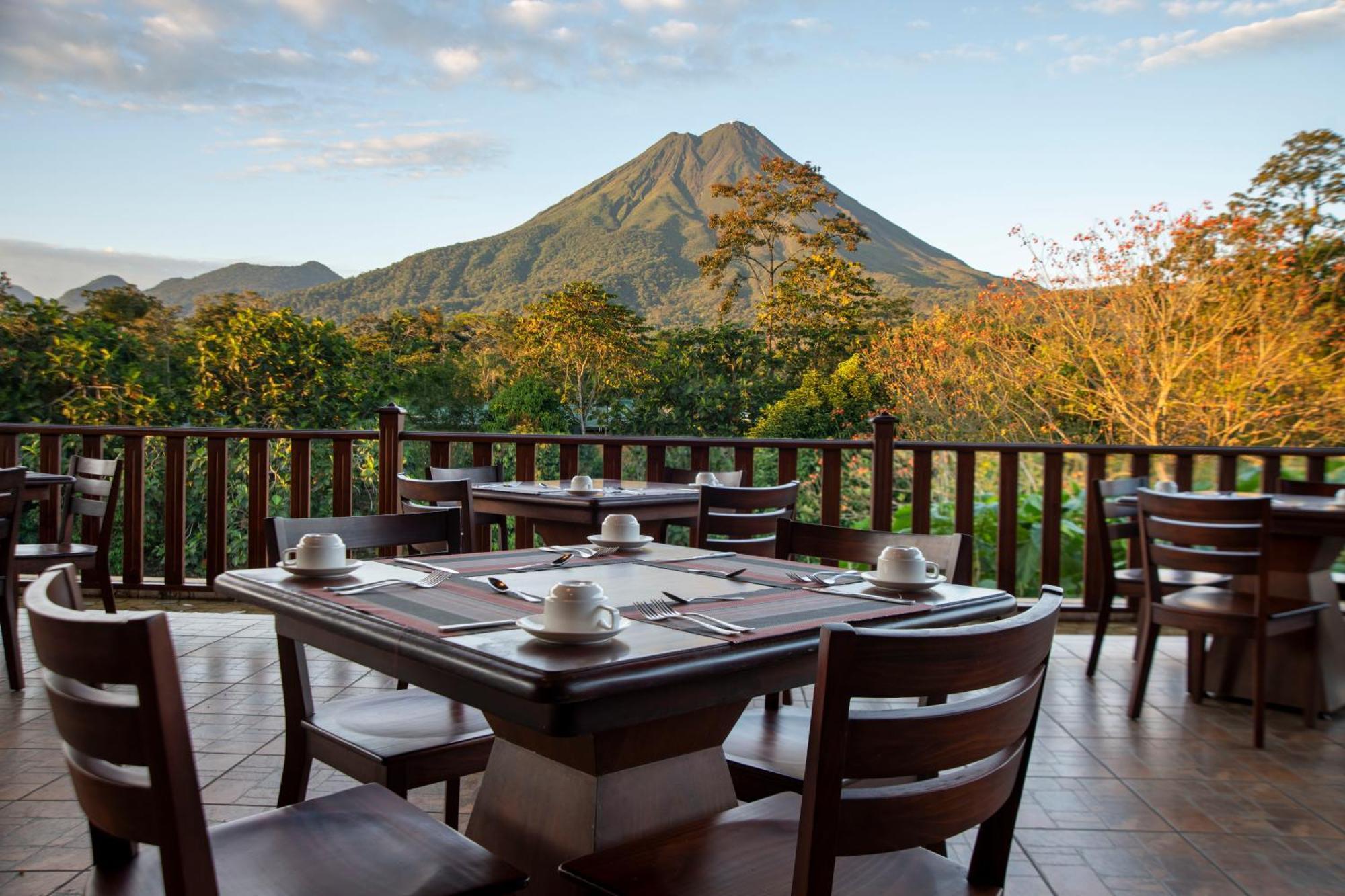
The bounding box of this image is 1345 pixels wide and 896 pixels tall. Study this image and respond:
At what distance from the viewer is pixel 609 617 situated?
55.7 inches

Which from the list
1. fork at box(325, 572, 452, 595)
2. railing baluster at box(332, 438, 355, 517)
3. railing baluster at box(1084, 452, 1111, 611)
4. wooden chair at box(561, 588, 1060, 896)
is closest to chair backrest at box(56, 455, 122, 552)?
railing baluster at box(332, 438, 355, 517)

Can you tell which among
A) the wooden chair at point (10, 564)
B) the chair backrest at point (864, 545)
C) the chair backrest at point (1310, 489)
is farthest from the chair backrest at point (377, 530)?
the chair backrest at point (1310, 489)

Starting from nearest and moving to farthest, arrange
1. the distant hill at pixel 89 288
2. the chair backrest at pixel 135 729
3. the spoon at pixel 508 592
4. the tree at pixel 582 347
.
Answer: the chair backrest at pixel 135 729
the spoon at pixel 508 592
the distant hill at pixel 89 288
the tree at pixel 582 347

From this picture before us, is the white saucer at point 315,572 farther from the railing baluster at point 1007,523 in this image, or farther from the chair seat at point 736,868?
the railing baluster at point 1007,523

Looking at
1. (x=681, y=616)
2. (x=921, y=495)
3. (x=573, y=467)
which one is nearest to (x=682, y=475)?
(x=573, y=467)

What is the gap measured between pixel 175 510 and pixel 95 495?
2.95 feet

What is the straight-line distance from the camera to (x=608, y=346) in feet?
54.4

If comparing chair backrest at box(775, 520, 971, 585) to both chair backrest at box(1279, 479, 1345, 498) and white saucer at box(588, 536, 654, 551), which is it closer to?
white saucer at box(588, 536, 654, 551)

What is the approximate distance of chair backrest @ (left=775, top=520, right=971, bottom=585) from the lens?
2246 millimetres

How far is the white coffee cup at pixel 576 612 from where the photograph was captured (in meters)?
1.39

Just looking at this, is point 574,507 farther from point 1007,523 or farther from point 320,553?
point 1007,523

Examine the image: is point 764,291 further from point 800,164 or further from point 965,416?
point 965,416

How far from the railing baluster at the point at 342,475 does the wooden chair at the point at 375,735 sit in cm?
301

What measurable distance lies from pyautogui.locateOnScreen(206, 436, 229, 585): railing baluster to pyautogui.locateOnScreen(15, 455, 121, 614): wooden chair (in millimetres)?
643
